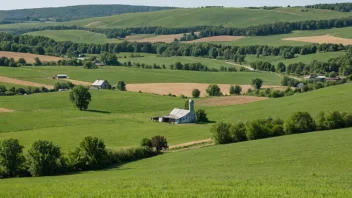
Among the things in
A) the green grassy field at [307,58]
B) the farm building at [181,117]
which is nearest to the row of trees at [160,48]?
the green grassy field at [307,58]

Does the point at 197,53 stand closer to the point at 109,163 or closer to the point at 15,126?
the point at 15,126

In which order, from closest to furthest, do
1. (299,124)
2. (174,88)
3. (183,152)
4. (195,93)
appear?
1. (183,152)
2. (299,124)
3. (195,93)
4. (174,88)

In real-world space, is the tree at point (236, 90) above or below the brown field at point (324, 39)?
below

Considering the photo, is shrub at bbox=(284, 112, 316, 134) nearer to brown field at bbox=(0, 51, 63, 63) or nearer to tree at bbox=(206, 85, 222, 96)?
tree at bbox=(206, 85, 222, 96)

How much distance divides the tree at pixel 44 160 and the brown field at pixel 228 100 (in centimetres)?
5145

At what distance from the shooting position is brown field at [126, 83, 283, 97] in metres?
111

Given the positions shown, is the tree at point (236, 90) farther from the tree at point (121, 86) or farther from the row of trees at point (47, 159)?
the row of trees at point (47, 159)

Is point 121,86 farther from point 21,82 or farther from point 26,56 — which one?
point 26,56

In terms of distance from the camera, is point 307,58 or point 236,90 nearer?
point 236,90

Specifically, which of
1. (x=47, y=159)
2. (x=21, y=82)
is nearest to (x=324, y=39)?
(x=21, y=82)

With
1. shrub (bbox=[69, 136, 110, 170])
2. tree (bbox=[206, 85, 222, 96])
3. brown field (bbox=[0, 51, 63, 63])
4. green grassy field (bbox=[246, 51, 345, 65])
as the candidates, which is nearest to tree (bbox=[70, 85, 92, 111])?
tree (bbox=[206, 85, 222, 96])

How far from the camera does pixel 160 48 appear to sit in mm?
185125

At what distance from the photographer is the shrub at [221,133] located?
57.0 m

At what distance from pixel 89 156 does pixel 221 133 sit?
52.4ft
